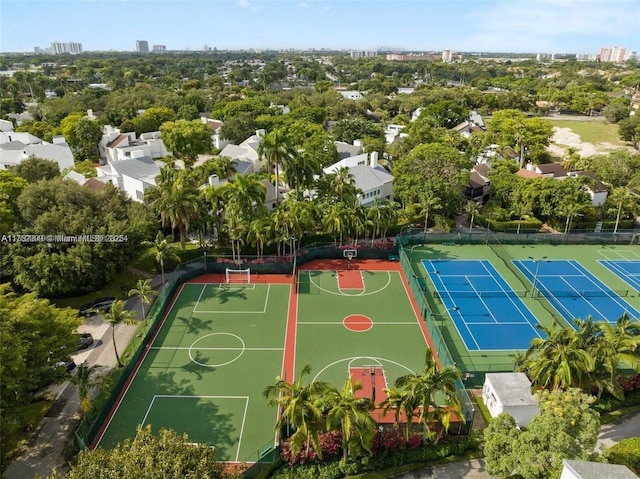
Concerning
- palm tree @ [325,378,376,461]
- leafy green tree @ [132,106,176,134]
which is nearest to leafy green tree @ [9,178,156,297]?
palm tree @ [325,378,376,461]

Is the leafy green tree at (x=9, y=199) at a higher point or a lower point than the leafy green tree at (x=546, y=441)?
higher

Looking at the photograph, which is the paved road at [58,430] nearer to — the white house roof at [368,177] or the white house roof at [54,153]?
the white house roof at [368,177]

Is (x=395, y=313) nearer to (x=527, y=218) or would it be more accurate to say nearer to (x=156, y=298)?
(x=156, y=298)

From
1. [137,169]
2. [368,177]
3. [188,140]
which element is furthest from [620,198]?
[188,140]

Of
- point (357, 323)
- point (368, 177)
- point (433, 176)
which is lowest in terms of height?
point (357, 323)

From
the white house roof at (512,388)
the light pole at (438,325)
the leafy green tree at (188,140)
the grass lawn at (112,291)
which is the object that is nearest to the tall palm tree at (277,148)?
the grass lawn at (112,291)

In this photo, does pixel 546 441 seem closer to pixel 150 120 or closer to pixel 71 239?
pixel 71 239

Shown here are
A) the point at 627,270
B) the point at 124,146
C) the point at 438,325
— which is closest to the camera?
the point at 438,325
